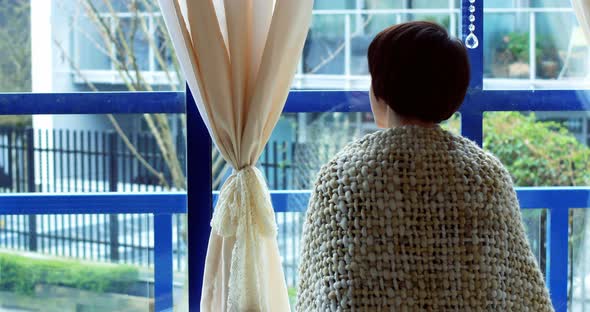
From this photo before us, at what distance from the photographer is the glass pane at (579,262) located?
2.70m

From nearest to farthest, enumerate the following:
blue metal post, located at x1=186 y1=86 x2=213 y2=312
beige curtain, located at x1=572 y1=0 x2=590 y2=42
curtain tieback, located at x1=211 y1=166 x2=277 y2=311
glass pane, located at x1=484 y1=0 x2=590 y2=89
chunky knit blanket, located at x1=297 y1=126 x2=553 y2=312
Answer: chunky knit blanket, located at x1=297 y1=126 x2=553 y2=312 → curtain tieback, located at x1=211 y1=166 x2=277 y2=311 → beige curtain, located at x1=572 y1=0 x2=590 y2=42 → blue metal post, located at x1=186 y1=86 x2=213 y2=312 → glass pane, located at x1=484 y1=0 x2=590 y2=89

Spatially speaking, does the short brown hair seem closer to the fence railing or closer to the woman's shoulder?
the woman's shoulder

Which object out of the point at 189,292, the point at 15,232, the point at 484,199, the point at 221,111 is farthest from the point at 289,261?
the point at 484,199

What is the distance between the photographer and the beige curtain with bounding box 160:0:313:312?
2.31 m

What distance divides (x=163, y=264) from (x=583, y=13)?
174cm

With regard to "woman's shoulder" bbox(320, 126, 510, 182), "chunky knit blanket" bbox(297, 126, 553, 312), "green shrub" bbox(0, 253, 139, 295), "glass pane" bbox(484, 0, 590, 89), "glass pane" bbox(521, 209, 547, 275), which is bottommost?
"green shrub" bbox(0, 253, 139, 295)

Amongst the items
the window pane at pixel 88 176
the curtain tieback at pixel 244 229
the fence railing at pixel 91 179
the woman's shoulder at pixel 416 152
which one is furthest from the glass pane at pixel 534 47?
the window pane at pixel 88 176

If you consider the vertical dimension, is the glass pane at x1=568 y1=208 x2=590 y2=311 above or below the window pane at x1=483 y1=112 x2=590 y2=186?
below

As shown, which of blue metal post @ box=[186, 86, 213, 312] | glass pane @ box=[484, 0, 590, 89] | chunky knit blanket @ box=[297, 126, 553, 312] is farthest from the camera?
glass pane @ box=[484, 0, 590, 89]

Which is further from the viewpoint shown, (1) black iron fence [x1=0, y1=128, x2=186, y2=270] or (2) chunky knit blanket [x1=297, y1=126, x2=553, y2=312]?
(1) black iron fence [x1=0, y1=128, x2=186, y2=270]

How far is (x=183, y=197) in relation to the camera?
266 centimetres

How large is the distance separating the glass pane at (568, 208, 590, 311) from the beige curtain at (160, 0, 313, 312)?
1.18 metres

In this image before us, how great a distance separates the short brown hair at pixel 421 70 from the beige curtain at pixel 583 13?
1041mm

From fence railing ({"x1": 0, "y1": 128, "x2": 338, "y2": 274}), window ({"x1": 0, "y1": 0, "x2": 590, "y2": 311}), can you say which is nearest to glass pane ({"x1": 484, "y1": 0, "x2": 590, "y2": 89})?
window ({"x1": 0, "y1": 0, "x2": 590, "y2": 311})
